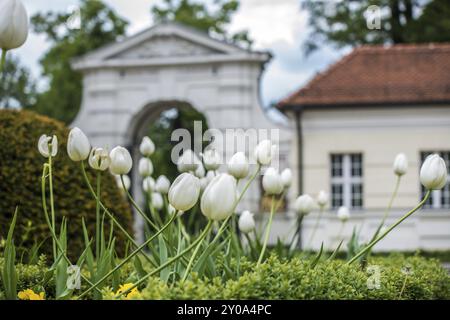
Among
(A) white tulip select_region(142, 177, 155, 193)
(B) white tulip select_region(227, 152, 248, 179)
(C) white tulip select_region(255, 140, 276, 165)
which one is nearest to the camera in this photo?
(B) white tulip select_region(227, 152, 248, 179)

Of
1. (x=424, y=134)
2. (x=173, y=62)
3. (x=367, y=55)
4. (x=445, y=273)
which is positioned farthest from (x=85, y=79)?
(x=445, y=273)

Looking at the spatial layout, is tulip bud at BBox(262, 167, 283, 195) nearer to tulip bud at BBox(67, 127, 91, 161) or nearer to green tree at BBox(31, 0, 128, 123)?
tulip bud at BBox(67, 127, 91, 161)

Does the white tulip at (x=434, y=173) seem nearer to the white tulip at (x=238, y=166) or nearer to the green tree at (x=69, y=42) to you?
the white tulip at (x=238, y=166)

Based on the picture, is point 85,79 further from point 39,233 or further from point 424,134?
point 39,233

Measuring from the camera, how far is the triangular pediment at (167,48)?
64.8ft

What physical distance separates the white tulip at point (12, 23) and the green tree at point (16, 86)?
2802 centimetres

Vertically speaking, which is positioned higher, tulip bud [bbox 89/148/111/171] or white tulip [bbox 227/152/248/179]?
tulip bud [bbox 89/148/111/171]

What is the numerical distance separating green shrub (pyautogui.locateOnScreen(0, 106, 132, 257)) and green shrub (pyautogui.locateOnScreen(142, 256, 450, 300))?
283cm

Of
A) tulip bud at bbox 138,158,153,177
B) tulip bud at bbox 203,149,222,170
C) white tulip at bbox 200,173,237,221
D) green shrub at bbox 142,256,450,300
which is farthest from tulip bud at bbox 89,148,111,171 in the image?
tulip bud at bbox 138,158,153,177

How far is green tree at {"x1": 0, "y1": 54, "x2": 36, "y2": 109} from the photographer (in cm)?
3062

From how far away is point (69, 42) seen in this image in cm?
2756

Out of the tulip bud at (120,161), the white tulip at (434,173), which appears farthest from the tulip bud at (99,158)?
the white tulip at (434,173)
